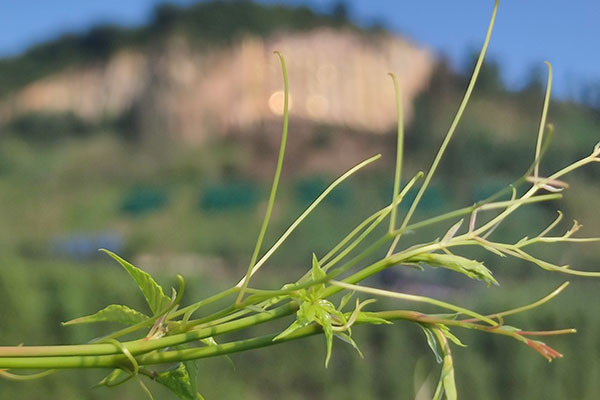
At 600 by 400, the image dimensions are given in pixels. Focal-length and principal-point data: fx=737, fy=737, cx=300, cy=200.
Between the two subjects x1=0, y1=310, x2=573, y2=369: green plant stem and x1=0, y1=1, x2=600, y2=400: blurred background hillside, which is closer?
x1=0, y1=310, x2=573, y2=369: green plant stem

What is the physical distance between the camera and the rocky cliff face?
22.1 metres

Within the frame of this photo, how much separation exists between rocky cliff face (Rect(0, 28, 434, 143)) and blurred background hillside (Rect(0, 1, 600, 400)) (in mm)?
61

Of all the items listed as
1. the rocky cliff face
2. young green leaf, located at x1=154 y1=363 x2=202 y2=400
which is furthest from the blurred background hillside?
young green leaf, located at x1=154 y1=363 x2=202 y2=400

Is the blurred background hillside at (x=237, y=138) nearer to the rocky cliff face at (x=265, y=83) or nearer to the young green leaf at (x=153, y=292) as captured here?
the rocky cliff face at (x=265, y=83)

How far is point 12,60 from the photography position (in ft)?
95.8

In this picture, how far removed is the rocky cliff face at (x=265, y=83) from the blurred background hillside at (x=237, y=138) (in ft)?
0.20

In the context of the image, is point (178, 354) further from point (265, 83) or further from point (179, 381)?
point (265, 83)

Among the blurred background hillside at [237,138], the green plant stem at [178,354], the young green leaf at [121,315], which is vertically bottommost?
the blurred background hillside at [237,138]

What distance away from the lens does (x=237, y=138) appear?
71.9ft

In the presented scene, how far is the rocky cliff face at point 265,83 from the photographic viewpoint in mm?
22141

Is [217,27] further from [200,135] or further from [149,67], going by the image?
[200,135]

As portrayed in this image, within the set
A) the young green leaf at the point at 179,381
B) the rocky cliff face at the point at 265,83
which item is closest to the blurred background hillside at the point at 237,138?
the rocky cliff face at the point at 265,83

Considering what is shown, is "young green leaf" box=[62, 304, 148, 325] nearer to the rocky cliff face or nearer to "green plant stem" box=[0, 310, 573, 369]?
"green plant stem" box=[0, 310, 573, 369]

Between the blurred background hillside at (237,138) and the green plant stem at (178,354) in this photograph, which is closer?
the green plant stem at (178,354)
